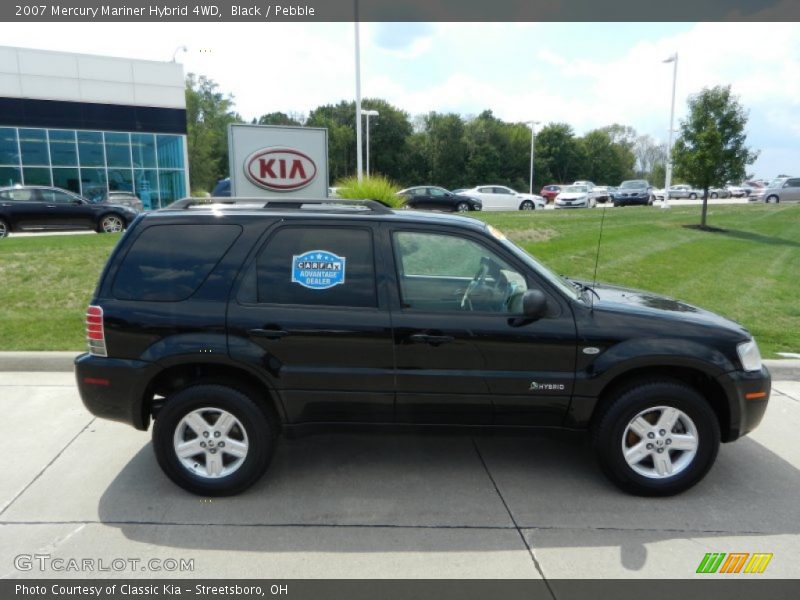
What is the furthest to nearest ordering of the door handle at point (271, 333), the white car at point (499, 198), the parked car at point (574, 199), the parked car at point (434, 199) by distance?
the parked car at point (574, 199) → the white car at point (499, 198) → the parked car at point (434, 199) → the door handle at point (271, 333)

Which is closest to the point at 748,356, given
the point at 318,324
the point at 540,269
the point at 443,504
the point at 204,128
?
the point at 540,269

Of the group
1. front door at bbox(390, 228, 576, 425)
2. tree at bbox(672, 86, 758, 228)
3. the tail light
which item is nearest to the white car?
tree at bbox(672, 86, 758, 228)

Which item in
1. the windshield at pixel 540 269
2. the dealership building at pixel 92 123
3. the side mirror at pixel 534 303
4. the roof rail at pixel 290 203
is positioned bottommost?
the side mirror at pixel 534 303

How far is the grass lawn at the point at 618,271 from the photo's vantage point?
766cm

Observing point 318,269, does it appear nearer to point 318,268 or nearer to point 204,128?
point 318,268

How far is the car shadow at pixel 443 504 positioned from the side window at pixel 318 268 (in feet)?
4.10

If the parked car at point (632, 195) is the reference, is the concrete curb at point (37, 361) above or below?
below

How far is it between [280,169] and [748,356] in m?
7.02

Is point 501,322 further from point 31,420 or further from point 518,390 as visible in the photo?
point 31,420

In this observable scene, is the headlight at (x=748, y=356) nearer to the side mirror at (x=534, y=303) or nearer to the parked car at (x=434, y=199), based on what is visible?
the side mirror at (x=534, y=303)

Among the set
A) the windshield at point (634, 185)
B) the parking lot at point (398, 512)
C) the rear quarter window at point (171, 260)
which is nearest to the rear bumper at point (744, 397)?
the parking lot at point (398, 512)

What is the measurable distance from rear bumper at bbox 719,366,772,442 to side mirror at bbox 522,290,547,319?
4.05 feet

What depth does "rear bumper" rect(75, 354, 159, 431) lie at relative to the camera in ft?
12.5
